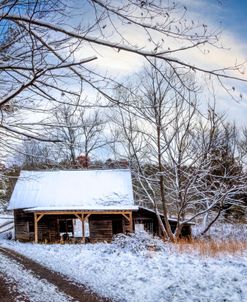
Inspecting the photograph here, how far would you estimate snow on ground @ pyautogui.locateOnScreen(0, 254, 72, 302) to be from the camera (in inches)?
330

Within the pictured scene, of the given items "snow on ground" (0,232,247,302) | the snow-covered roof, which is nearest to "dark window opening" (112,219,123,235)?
the snow-covered roof

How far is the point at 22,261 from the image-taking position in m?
15.5

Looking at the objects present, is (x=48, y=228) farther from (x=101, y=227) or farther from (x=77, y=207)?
(x=101, y=227)

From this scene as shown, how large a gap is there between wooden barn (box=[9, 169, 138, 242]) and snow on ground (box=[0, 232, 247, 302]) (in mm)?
14685

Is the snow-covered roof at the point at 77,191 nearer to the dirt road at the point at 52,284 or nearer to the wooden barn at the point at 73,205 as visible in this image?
the wooden barn at the point at 73,205

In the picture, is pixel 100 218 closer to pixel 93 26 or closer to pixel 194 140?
pixel 194 140

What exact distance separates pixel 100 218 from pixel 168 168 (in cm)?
820

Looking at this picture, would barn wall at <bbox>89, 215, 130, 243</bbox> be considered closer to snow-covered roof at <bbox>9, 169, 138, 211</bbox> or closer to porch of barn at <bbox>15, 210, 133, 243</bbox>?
porch of barn at <bbox>15, 210, 133, 243</bbox>

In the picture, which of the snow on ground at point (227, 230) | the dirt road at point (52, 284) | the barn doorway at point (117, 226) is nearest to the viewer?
the dirt road at point (52, 284)

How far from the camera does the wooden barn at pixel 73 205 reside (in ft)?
98.3

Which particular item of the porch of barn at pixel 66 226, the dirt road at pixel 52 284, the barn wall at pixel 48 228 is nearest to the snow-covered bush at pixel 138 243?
the dirt road at pixel 52 284

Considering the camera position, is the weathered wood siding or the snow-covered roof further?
the snow-covered roof

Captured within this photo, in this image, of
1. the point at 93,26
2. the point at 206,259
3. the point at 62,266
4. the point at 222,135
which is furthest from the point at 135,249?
the point at 93,26

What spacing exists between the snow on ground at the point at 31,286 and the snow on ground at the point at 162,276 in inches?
33.7
